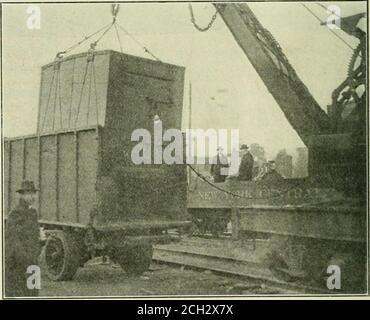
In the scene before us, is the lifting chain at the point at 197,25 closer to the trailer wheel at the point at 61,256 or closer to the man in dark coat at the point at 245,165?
the man in dark coat at the point at 245,165

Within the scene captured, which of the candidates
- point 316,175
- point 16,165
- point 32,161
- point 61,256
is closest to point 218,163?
point 316,175

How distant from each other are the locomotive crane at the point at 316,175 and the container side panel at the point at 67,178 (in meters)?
2.14

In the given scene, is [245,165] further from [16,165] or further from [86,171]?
[16,165]

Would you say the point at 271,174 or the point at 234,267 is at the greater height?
the point at 271,174

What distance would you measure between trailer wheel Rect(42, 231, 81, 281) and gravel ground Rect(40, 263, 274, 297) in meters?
0.11

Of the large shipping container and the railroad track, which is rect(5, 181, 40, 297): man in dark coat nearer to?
the large shipping container

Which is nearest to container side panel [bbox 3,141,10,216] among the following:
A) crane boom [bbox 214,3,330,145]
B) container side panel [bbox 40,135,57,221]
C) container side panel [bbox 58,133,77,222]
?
container side panel [bbox 40,135,57,221]

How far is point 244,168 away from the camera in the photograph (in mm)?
7355

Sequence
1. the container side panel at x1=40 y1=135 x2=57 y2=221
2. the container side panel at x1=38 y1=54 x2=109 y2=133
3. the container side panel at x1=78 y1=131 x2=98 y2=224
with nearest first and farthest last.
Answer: the container side panel at x1=78 y1=131 x2=98 y2=224 → the container side panel at x1=38 y1=54 x2=109 y2=133 → the container side panel at x1=40 y1=135 x2=57 y2=221

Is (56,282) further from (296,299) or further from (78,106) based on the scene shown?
(296,299)

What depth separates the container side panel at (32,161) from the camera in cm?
692

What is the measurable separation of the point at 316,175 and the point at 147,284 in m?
2.27

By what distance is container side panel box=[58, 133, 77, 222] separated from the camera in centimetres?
653
